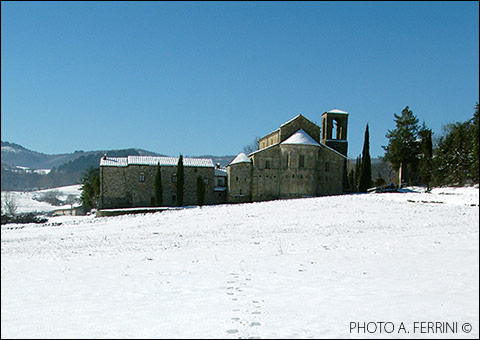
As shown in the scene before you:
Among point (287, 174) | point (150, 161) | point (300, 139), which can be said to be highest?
point (300, 139)

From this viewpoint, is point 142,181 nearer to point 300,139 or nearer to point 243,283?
point 300,139

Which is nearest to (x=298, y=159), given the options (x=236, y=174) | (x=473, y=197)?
(x=236, y=174)

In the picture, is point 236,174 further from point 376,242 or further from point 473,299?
point 473,299

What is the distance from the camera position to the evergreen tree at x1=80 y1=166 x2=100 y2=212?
4328 cm

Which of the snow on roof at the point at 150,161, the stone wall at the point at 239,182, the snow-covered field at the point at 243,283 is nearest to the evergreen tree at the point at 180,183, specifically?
the snow on roof at the point at 150,161

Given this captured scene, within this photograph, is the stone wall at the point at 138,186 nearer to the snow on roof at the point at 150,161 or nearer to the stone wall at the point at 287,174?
the snow on roof at the point at 150,161

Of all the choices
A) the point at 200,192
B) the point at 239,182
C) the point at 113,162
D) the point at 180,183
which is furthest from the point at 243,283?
the point at 113,162

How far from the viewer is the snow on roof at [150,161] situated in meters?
41.1

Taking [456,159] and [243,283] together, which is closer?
[243,283]

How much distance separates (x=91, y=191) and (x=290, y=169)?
26.3m

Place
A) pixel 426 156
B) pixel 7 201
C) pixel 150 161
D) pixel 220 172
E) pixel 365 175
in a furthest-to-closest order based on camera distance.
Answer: pixel 220 172
pixel 150 161
pixel 365 175
pixel 426 156
pixel 7 201

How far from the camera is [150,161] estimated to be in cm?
4216

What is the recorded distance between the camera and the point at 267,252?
11914mm

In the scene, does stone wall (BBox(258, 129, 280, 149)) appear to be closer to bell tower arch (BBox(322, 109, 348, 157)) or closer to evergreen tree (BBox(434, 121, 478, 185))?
bell tower arch (BBox(322, 109, 348, 157))
